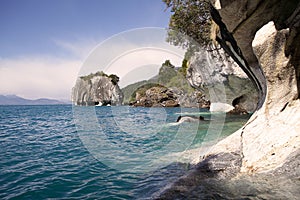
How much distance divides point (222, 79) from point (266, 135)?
24.3 meters

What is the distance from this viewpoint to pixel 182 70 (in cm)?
5081

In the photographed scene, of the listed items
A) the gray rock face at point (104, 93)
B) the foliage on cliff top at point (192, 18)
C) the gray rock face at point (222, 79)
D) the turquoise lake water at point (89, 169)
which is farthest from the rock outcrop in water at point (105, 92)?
the turquoise lake water at point (89, 169)

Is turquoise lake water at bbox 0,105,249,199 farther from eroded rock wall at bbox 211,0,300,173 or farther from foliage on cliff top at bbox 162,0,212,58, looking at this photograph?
foliage on cliff top at bbox 162,0,212,58

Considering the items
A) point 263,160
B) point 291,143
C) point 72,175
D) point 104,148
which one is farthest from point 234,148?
point 104,148

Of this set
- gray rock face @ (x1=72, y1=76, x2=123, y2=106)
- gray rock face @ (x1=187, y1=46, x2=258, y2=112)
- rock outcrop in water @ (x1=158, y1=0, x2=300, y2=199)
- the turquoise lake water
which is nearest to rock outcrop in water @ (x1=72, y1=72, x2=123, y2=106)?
gray rock face @ (x1=72, y1=76, x2=123, y2=106)

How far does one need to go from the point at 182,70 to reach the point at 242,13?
145ft

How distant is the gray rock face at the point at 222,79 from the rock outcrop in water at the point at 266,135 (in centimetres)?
1824

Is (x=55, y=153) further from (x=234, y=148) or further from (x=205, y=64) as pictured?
(x=205, y=64)

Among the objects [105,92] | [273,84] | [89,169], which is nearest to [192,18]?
[273,84]

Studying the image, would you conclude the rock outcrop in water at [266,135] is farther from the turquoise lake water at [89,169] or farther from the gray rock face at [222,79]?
the gray rock face at [222,79]

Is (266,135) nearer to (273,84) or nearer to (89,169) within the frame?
(273,84)

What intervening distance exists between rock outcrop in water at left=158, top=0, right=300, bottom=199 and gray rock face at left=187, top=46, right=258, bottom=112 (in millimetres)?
18242

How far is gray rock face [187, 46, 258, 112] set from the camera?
1059 inches

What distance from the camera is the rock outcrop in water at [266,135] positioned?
5090 mm
